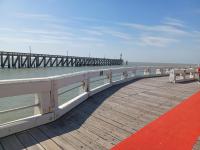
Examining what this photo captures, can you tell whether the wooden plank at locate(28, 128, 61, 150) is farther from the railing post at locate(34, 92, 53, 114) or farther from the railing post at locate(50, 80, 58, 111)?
the railing post at locate(50, 80, 58, 111)

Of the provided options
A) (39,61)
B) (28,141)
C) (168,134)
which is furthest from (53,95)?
(39,61)

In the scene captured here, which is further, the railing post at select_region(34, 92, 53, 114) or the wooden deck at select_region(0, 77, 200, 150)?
the railing post at select_region(34, 92, 53, 114)

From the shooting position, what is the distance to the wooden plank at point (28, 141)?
346cm

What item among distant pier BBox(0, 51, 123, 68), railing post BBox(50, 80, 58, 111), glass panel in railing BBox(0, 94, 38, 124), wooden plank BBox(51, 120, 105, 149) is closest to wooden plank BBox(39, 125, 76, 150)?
wooden plank BBox(51, 120, 105, 149)

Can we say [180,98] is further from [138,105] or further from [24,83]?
[24,83]

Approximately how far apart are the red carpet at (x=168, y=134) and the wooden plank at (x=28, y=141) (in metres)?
1.52

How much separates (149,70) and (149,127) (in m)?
13.3

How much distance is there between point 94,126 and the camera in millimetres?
4574

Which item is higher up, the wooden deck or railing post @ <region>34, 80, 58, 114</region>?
railing post @ <region>34, 80, 58, 114</region>

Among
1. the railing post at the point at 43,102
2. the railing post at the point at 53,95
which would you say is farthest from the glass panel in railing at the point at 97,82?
the railing post at the point at 43,102

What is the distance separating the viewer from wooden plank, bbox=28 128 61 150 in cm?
350

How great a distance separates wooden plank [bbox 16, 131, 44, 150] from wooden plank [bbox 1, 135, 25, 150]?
0.25 feet

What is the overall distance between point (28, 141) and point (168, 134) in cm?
310

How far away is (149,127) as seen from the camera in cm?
454
